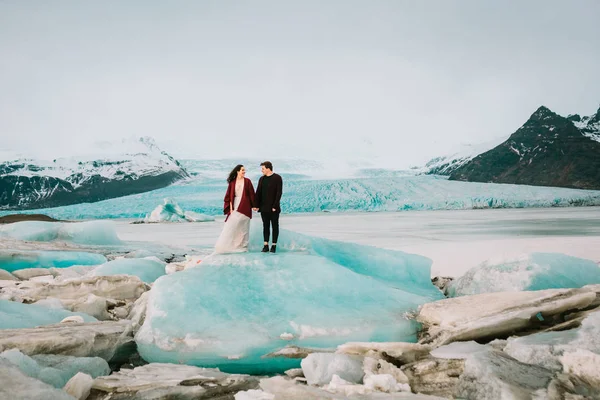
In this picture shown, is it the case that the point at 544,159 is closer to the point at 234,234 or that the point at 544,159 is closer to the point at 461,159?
the point at 461,159

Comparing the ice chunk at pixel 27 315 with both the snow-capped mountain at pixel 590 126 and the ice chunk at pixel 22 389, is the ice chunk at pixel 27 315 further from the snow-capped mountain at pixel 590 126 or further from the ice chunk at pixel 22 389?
the snow-capped mountain at pixel 590 126

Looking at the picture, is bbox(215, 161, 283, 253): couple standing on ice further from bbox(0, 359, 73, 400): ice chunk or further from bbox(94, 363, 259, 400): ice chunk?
bbox(0, 359, 73, 400): ice chunk

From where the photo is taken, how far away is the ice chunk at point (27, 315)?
143 inches

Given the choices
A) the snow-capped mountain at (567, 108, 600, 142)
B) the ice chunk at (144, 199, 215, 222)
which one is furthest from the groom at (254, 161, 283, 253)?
the snow-capped mountain at (567, 108, 600, 142)

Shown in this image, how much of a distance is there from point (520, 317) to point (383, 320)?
107cm

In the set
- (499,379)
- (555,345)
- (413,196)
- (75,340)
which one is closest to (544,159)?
(413,196)

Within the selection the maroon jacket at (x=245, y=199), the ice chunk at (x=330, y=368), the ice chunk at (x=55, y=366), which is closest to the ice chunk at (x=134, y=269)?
the maroon jacket at (x=245, y=199)

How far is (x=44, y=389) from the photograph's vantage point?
199 centimetres

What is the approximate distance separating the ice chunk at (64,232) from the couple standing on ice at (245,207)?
9.75 metres

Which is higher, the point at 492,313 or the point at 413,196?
the point at 413,196

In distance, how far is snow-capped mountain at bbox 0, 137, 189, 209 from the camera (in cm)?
8875

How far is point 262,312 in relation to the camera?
3.64m

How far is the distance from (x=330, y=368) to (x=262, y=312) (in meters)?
1.21

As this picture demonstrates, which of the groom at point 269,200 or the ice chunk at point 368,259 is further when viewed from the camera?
the ice chunk at point 368,259
